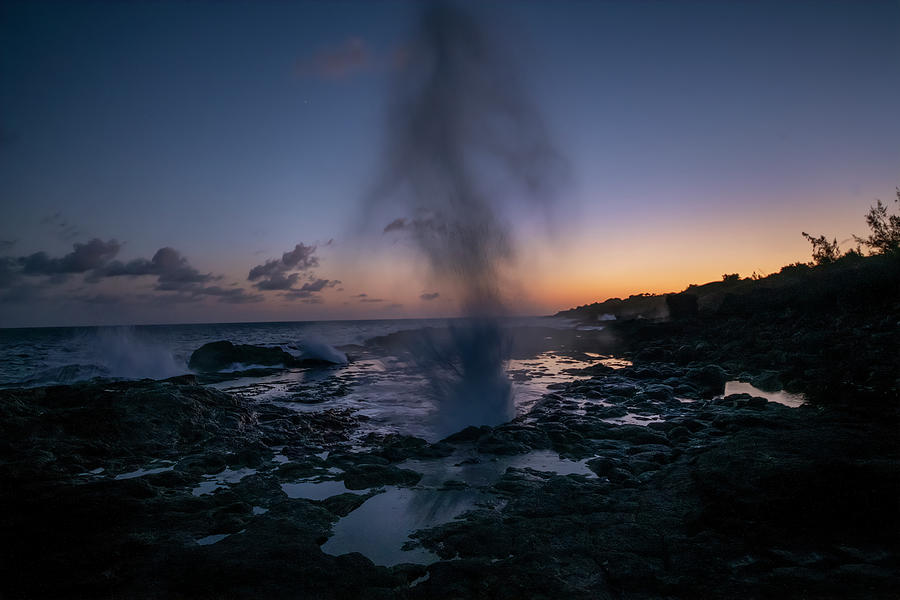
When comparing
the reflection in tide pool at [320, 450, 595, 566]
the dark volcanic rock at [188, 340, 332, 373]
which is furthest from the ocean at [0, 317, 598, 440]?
the reflection in tide pool at [320, 450, 595, 566]

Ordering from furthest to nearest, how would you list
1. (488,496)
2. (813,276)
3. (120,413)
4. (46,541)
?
(813,276)
(120,413)
(488,496)
(46,541)

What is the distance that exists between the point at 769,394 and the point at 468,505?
34.4ft

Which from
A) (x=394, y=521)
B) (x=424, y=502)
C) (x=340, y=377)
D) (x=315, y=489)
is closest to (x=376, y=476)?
(x=315, y=489)

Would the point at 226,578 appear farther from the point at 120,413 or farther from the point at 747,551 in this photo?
the point at 120,413

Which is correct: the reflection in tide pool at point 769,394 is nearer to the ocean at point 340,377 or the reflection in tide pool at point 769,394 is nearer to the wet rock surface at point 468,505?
the wet rock surface at point 468,505

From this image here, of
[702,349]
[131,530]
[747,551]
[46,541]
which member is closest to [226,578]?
[131,530]

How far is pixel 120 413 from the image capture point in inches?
328

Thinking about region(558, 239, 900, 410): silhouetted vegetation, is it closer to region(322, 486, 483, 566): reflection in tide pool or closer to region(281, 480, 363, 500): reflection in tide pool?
region(322, 486, 483, 566): reflection in tide pool

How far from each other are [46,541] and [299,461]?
3433 mm

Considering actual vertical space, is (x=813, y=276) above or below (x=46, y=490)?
above

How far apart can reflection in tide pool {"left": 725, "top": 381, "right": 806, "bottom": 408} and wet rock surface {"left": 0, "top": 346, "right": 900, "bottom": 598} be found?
1770mm

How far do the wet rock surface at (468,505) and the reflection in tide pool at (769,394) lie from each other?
177 centimetres

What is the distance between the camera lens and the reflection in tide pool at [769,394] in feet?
32.7

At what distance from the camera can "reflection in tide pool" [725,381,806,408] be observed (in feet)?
32.7
